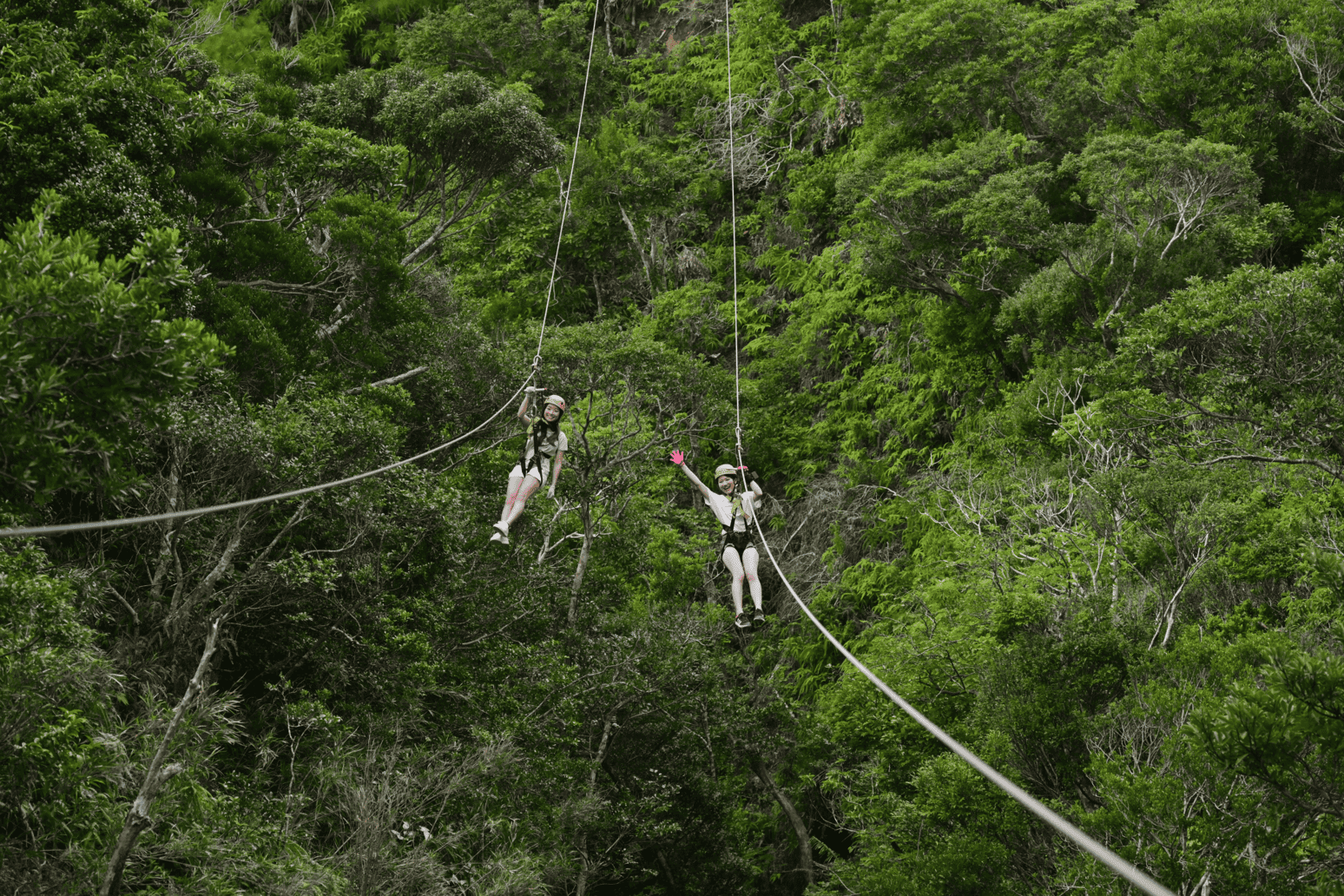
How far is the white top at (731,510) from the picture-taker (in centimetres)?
890

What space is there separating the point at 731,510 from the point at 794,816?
35.2 ft

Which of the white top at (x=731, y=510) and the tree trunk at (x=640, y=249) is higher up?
the white top at (x=731, y=510)

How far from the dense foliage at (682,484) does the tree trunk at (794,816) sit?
0.43 ft

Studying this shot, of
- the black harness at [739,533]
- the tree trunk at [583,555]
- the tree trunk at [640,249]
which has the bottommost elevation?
the tree trunk at [583,555]

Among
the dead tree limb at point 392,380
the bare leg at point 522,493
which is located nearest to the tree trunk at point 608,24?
the dead tree limb at point 392,380

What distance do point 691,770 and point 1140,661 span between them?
779 centimetres

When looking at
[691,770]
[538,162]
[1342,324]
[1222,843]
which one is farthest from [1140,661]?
[538,162]

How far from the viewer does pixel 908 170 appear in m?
18.1

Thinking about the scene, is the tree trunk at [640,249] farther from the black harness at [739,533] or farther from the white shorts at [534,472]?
the black harness at [739,533]

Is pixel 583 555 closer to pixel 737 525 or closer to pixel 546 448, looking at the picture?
pixel 546 448

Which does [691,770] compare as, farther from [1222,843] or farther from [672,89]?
[672,89]

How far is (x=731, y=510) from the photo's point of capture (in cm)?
902

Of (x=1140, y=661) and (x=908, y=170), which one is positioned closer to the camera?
(x=1140, y=661)

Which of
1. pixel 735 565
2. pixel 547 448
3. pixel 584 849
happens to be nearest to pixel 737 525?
pixel 735 565
